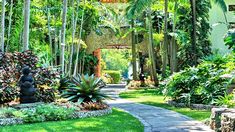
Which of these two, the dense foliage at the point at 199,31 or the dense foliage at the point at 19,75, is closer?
the dense foliage at the point at 19,75

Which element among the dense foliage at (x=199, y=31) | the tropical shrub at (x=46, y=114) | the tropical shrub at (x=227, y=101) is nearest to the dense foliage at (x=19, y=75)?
the tropical shrub at (x=46, y=114)

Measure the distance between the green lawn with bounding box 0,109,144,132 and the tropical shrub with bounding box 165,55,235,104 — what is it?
356cm

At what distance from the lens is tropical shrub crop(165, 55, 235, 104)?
46.4 ft

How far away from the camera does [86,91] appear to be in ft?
45.7

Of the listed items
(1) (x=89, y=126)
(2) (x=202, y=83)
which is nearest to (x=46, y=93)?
(1) (x=89, y=126)

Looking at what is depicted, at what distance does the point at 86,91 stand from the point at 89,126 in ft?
11.9

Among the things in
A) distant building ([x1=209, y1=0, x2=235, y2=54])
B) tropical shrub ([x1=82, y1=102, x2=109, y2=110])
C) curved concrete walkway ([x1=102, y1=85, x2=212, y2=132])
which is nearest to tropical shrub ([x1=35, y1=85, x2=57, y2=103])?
tropical shrub ([x1=82, y1=102, x2=109, y2=110])

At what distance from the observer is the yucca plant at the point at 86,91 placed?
13.9m

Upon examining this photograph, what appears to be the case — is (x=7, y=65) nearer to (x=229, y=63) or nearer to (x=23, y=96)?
(x=23, y=96)

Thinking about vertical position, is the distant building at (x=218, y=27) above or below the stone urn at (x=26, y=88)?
above

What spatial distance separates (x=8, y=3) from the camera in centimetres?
2102

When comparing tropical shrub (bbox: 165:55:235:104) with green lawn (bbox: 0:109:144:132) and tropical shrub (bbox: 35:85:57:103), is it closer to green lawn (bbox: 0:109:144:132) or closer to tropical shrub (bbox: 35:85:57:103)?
green lawn (bbox: 0:109:144:132)

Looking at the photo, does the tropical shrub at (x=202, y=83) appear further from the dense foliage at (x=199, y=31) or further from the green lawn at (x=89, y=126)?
the dense foliage at (x=199, y=31)

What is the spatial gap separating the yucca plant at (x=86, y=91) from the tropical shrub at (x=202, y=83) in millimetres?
3133
